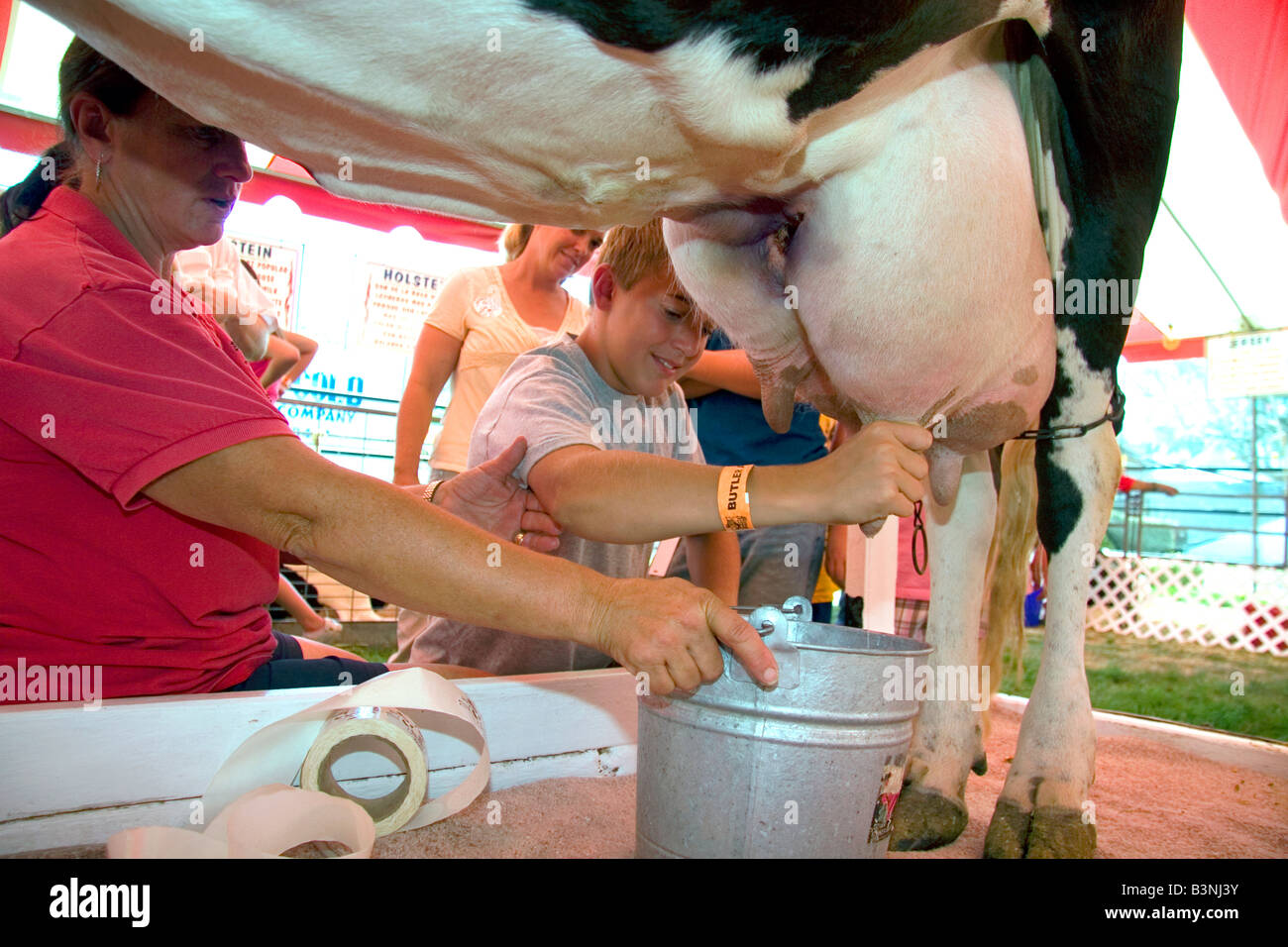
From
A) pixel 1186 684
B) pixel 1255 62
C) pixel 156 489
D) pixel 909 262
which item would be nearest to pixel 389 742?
pixel 156 489

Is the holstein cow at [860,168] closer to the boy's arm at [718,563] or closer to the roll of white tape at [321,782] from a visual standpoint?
the boy's arm at [718,563]

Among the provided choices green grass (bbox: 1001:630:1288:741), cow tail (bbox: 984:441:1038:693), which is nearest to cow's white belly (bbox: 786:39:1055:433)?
cow tail (bbox: 984:441:1038:693)

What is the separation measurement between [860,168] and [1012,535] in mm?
1000

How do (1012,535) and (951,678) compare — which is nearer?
(951,678)

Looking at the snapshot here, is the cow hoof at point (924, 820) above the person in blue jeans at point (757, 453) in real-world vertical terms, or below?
below

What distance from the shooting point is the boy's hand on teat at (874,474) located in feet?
3.52

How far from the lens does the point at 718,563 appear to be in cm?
177

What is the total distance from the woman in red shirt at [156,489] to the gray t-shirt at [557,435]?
1.55ft

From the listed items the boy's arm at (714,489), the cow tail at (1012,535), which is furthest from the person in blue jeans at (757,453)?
the boy's arm at (714,489)

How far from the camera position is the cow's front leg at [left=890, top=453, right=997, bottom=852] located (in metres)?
1.30
